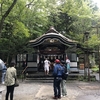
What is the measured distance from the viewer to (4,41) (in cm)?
1870

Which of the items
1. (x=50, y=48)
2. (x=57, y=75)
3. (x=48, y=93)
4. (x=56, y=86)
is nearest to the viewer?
(x=57, y=75)

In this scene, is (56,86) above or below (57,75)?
below

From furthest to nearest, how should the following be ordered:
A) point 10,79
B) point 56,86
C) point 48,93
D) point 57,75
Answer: point 48,93 < point 56,86 < point 57,75 < point 10,79

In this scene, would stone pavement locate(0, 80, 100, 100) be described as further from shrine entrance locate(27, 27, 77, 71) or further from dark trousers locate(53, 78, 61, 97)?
shrine entrance locate(27, 27, 77, 71)

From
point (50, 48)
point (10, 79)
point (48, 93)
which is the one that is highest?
point (50, 48)

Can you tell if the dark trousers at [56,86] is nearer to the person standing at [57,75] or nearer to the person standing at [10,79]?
the person standing at [57,75]

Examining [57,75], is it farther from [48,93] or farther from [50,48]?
[50,48]

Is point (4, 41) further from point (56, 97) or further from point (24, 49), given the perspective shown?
point (56, 97)

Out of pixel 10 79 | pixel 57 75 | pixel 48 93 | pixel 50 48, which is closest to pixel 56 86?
pixel 57 75

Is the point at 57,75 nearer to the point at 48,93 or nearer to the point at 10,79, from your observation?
the point at 48,93

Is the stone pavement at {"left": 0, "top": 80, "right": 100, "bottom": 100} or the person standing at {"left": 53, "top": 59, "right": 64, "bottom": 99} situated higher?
the person standing at {"left": 53, "top": 59, "right": 64, "bottom": 99}

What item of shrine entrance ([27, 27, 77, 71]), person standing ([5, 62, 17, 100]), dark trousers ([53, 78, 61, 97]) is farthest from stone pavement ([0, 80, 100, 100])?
shrine entrance ([27, 27, 77, 71])

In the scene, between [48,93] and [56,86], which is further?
[48,93]

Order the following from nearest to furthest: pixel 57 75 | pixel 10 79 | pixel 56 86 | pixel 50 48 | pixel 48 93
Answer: pixel 10 79
pixel 57 75
pixel 56 86
pixel 48 93
pixel 50 48
